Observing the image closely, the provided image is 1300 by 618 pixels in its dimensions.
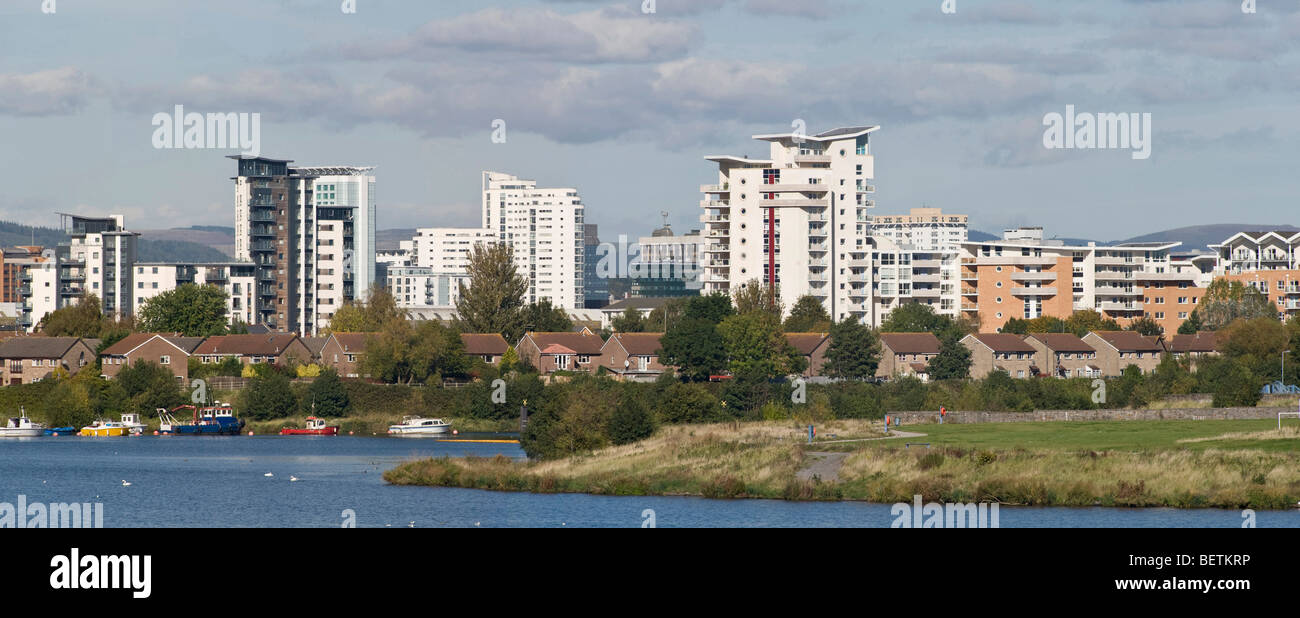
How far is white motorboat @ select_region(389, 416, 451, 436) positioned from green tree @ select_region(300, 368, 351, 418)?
5.87 meters

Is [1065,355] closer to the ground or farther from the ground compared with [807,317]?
closer to the ground

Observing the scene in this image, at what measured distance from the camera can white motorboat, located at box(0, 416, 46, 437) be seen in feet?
311

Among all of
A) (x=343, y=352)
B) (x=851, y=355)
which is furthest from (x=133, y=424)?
(x=851, y=355)

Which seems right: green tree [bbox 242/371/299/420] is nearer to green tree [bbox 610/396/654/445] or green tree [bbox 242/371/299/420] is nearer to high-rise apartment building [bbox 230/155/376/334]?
green tree [bbox 610/396/654/445]

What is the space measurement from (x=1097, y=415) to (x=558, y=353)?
150 ft

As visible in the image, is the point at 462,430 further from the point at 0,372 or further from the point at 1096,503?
the point at 1096,503

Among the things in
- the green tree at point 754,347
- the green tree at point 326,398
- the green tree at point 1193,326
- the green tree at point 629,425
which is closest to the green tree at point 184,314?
the green tree at point 326,398

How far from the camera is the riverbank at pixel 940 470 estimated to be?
45.5 m

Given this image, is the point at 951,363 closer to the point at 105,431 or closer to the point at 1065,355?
the point at 1065,355

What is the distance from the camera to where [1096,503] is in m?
45.2

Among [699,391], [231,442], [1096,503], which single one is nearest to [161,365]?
[231,442]

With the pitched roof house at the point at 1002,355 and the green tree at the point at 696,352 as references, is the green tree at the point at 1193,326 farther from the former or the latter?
the green tree at the point at 696,352

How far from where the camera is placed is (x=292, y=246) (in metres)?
176
